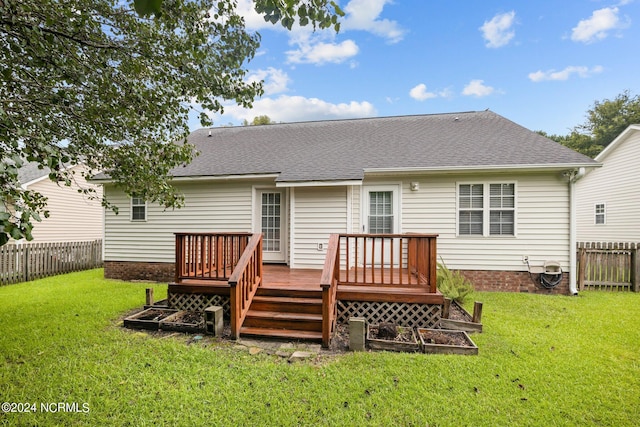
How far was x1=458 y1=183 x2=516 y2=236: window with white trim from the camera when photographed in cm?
739

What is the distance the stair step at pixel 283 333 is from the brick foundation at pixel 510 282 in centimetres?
499

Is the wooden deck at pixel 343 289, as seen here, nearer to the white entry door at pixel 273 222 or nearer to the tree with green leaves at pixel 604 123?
the white entry door at pixel 273 222

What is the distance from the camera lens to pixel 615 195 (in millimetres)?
12398

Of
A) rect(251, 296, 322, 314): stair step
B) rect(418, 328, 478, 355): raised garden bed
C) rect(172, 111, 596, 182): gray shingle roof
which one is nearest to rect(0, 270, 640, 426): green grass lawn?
rect(418, 328, 478, 355): raised garden bed

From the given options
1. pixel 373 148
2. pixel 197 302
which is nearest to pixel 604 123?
pixel 373 148

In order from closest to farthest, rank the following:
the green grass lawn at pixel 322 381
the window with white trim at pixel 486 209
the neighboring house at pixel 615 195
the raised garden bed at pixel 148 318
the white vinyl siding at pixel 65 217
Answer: the green grass lawn at pixel 322 381, the raised garden bed at pixel 148 318, the window with white trim at pixel 486 209, the neighboring house at pixel 615 195, the white vinyl siding at pixel 65 217

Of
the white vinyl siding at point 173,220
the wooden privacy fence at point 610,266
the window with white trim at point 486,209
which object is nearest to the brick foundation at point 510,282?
the wooden privacy fence at point 610,266

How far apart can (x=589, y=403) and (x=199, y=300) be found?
Result: 5.57m

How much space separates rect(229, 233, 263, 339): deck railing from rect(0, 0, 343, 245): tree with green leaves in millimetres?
1812

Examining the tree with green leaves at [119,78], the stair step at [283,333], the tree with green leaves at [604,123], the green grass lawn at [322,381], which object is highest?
the tree with green leaves at [604,123]

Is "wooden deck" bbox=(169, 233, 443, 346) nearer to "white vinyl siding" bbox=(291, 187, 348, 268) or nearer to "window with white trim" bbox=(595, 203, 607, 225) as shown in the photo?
"white vinyl siding" bbox=(291, 187, 348, 268)

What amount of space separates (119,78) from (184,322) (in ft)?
12.8

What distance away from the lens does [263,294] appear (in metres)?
5.17

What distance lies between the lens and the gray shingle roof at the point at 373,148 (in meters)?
7.25
